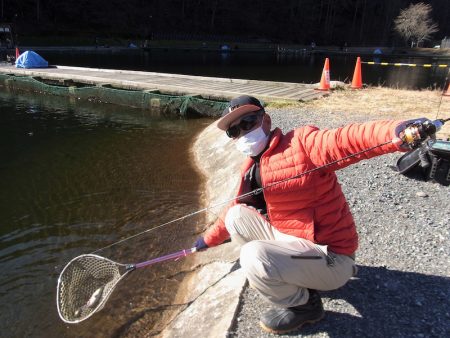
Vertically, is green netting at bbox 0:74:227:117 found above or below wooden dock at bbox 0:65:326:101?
below

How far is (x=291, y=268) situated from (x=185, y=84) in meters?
13.7

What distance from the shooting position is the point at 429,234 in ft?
14.4

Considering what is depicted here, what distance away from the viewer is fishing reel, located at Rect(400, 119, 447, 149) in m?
2.24

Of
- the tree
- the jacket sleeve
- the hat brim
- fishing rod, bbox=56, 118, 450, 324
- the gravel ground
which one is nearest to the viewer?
the jacket sleeve

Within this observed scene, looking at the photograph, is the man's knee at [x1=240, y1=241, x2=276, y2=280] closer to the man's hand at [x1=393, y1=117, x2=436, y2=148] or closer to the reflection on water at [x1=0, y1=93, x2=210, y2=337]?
the man's hand at [x1=393, y1=117, x2=436, y2=148]

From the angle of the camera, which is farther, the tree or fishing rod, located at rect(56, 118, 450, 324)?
the tree

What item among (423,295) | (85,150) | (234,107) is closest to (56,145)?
(85,150)

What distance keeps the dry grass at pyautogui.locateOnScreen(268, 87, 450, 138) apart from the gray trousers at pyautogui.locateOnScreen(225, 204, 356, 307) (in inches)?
301

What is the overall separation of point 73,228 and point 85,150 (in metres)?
4.25

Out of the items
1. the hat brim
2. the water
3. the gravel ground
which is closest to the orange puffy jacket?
the hat brim

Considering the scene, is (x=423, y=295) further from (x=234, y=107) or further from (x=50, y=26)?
(x=50, y=26)

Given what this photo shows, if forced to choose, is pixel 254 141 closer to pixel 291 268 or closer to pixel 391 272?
pixel 291 268

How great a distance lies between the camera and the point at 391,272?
371 cm

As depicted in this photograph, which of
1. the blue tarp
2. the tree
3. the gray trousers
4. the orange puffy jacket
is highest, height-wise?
the tree
